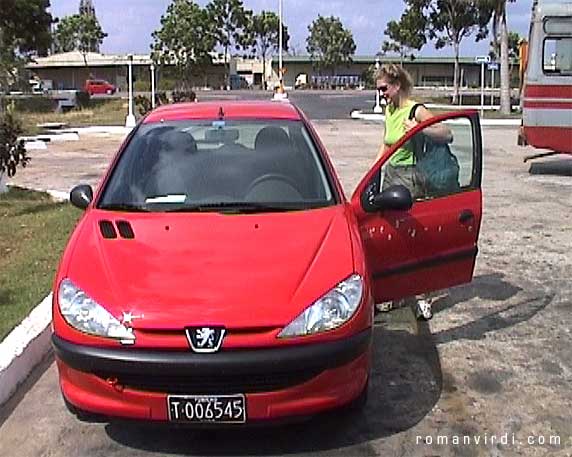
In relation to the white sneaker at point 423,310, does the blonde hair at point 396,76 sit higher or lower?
higher

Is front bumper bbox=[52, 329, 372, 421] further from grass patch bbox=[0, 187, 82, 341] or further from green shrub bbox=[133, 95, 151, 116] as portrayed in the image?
green shrub bbox=[133, 95, 151, 116]

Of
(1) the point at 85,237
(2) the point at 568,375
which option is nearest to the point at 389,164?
(2) the point at 568,375

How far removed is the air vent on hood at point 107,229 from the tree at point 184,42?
211 ft

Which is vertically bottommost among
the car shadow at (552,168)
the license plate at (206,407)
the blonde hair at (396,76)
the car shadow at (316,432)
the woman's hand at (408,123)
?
the car shadow at (552,168)

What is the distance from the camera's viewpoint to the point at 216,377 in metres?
3.74

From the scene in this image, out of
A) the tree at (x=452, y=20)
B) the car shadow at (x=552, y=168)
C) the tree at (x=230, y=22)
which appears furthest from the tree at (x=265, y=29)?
the car shadow at (x=552, y=168)

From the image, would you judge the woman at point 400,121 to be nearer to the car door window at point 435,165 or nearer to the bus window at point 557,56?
the car door window at point 435,165

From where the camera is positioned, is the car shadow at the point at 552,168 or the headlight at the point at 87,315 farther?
the car shadow at the point at 552,168

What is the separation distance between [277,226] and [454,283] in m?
1.54

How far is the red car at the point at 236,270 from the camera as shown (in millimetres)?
3771

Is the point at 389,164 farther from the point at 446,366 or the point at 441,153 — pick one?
the point at 446,366

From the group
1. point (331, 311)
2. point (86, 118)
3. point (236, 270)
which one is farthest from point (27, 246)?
point (86, 118)

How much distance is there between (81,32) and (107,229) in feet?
328

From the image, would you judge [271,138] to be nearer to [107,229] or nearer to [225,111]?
[225,111]
